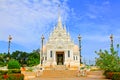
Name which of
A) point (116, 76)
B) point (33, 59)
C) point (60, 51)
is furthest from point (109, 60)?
point (33, 59)

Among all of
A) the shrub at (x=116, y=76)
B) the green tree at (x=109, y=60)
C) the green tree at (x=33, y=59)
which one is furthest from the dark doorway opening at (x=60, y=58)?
the shrub at (x=116, y=76)

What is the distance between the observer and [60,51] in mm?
55844

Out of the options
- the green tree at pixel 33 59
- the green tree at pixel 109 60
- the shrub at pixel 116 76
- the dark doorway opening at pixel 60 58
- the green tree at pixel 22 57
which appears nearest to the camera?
the shrub at pixel 116 76

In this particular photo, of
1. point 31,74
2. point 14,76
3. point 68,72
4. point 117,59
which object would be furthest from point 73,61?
point 14,76

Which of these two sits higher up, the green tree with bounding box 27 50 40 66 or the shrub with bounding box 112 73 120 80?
the green tree with bounding box 27 50 40 66

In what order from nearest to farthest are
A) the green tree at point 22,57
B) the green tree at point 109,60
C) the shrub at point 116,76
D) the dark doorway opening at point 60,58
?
the shrub at point 116,76, the green tree at point 109,60, the dark doorway opening at point 60,58, the green tree at point 22,57

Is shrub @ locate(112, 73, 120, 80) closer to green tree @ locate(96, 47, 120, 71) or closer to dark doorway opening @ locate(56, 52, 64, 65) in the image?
green tree @ locate(96, 47, 120, 71)

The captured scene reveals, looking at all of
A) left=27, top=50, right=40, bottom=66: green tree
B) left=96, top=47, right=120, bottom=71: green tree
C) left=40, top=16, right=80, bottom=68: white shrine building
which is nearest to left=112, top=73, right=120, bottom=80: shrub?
left=96, top=47, right=120, bottom=71: green tree

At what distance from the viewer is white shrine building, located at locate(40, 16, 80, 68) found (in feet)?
182

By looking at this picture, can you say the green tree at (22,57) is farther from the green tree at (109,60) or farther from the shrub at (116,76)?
the shrub at (116,76)

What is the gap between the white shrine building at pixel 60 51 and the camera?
55562 millimetres

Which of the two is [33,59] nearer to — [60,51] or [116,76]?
[60,51]

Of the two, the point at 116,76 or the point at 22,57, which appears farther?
the point at 22,57

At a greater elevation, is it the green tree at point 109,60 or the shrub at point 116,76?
the green tree at point 109,60
